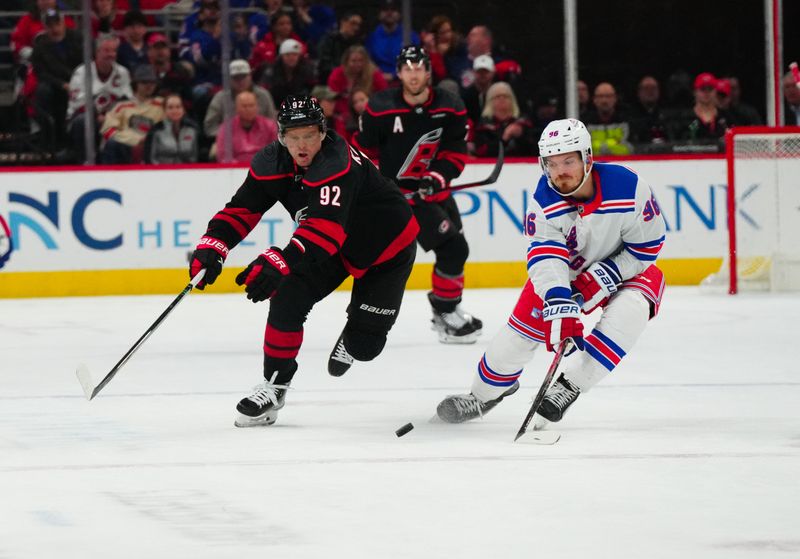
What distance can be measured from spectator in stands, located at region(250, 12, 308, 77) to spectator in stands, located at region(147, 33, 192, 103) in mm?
428

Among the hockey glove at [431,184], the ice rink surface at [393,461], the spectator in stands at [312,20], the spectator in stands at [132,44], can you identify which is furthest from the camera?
the spectator in stands at [312,20]

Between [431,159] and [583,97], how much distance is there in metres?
2.59

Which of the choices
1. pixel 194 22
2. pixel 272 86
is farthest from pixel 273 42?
pixel 194 22

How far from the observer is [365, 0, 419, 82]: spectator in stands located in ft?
29.2

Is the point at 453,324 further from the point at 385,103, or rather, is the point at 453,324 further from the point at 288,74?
the point at 288,74

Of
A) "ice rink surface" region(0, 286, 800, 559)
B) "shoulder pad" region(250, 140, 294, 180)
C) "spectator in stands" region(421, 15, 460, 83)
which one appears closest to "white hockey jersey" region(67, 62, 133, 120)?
"spectator in stands" region(421, 15, 460, 83)

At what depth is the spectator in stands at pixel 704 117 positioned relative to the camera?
8820 mm

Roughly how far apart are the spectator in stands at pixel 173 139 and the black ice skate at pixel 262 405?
4639mm

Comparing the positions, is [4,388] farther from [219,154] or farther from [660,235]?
[219,154]

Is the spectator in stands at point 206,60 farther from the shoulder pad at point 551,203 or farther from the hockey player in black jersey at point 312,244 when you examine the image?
the shoulder pad at point 551,203

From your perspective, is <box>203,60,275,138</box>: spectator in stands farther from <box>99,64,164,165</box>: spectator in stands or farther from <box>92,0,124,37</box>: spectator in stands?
<box>92,0,124,37</box>: spectator in stands

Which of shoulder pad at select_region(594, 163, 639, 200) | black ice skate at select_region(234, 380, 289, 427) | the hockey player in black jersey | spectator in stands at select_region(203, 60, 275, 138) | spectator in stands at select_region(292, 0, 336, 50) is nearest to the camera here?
Answer: shoulder pad at select_region(594, 163, 639, 200)

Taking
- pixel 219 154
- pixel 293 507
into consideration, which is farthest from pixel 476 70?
pixel 293 507

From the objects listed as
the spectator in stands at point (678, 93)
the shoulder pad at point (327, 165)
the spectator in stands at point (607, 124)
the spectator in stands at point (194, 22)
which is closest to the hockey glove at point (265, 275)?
the shoulder pad at point (327, 165)
